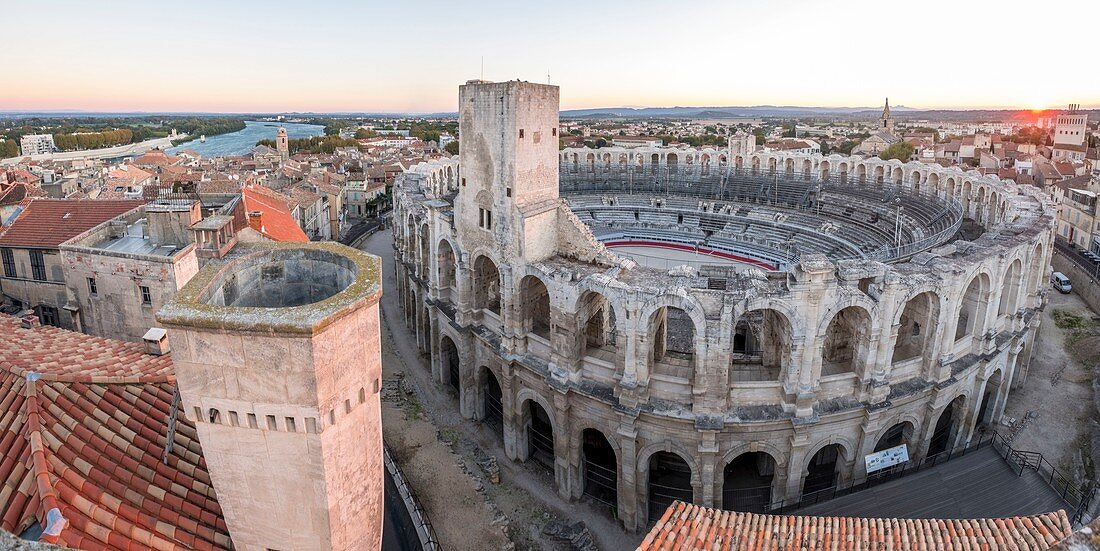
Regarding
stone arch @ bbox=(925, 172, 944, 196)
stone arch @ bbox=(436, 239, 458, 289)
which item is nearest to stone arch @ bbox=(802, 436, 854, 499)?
stone arch @ bbox=(436, 239, 458, 289)

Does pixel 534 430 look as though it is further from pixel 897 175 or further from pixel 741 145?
pixel 741 145

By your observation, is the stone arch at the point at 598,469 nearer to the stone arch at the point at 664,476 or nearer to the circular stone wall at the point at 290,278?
the stone arch at the point at 664,476

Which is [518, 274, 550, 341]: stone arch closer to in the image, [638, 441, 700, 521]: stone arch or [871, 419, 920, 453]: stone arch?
[638, 441, 700, 521]: stone arch

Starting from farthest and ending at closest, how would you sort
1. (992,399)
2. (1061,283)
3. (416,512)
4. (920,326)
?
(1061,283) < (992,399) < (920,326) < (416,512)

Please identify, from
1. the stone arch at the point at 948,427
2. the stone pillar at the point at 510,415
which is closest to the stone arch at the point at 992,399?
the stone arch at the point at 948,427

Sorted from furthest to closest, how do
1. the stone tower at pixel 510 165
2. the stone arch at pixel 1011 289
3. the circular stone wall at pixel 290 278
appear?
the stone arch at pixel 1011 289
the stone tower at pixel 510 165
the circular stone wall at pixel 290 278

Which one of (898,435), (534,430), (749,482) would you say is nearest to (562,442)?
(534,430)

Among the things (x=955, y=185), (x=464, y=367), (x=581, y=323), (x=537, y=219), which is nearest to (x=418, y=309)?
(x=464, y=367)
